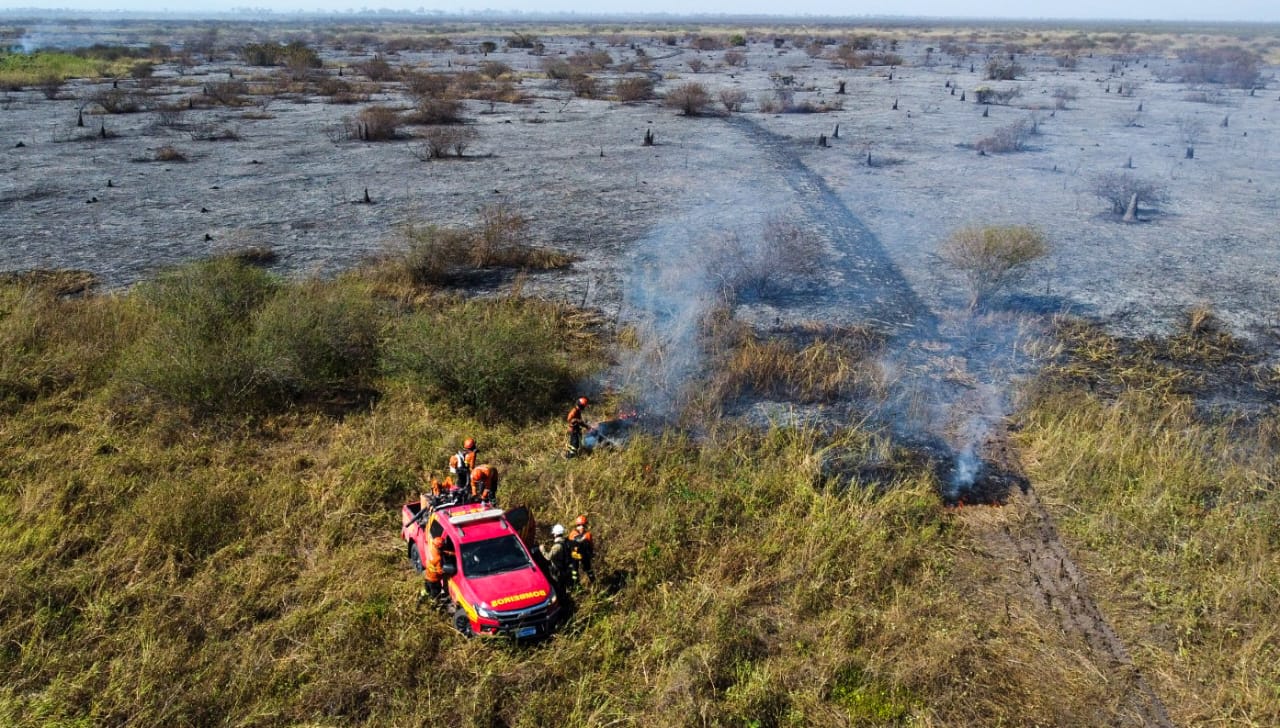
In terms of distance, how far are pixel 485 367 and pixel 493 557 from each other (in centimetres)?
401

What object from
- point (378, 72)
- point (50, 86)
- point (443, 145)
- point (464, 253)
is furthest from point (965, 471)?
point (378, 72)

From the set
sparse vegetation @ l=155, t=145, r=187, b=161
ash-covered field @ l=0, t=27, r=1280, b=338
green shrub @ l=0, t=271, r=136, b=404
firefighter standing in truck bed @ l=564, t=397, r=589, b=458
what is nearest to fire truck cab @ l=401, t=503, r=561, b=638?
firefighter standing in truck bed @ l=564, t=397, r=589, b=458

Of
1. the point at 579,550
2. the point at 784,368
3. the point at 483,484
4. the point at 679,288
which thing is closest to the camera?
the point at 579,550

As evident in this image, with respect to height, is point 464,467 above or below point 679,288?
below

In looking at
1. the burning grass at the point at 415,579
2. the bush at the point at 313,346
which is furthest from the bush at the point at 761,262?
the bush at the point at 313,346

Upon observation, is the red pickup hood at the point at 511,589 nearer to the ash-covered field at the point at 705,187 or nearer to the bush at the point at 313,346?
the bush at the point at 313,346

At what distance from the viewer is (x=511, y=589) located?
6.45m

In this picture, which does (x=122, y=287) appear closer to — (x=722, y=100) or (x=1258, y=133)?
(x=722, y=100)

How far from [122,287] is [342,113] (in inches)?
864

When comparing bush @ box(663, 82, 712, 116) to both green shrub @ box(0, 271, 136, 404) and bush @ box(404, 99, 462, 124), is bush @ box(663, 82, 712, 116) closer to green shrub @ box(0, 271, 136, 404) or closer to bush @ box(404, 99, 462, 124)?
bush @ box(404, 99, 462, 124)

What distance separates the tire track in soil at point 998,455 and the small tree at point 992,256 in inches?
40.9

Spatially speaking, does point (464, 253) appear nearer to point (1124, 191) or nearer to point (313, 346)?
point (313, 346)

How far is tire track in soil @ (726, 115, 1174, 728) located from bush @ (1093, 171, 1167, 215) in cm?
718

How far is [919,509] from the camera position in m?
8.41
